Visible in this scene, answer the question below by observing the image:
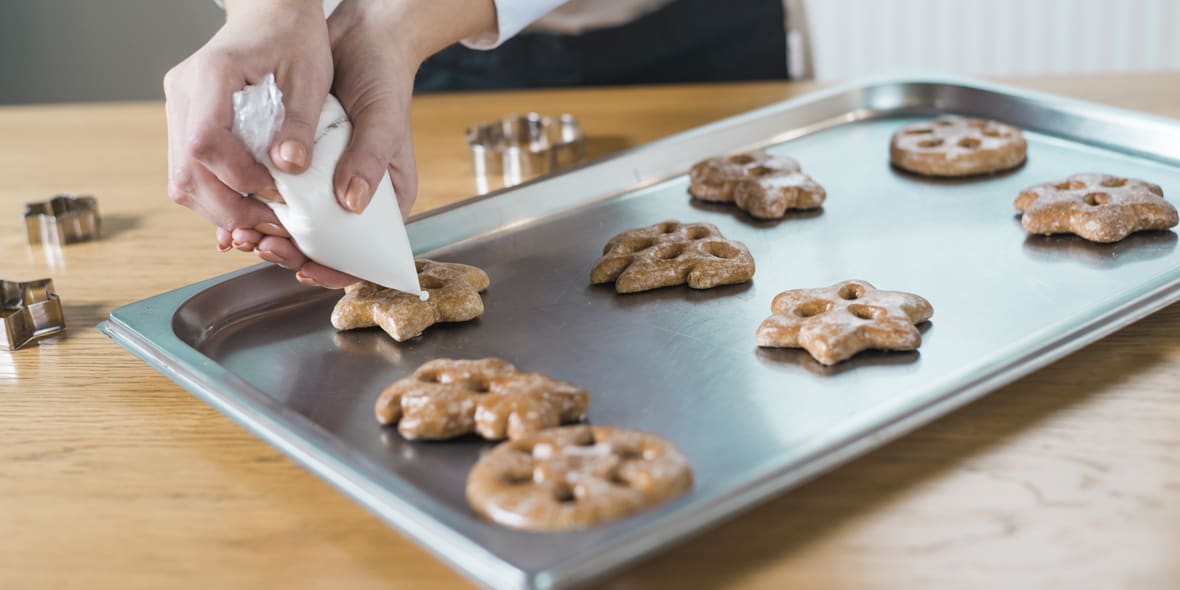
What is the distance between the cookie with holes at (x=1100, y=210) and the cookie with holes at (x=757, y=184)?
0.23 m

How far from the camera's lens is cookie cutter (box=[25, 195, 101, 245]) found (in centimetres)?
140

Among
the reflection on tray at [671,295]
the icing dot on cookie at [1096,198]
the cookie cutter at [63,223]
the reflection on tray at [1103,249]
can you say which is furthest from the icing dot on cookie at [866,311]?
the cookie cutter at [63,223]

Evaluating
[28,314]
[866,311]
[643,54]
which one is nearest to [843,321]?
[866,311]

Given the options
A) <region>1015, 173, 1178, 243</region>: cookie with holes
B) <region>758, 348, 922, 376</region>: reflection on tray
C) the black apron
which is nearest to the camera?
<region>758, 348, 922, 376</region>: reflection on tray

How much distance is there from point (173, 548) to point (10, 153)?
1299 mm

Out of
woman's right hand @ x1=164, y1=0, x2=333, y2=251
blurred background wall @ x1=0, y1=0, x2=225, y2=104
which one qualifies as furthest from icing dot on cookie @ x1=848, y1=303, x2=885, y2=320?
blurred background wall @ x1=0, y1=0, x2=225, y2=104

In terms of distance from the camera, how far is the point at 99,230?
1438mm

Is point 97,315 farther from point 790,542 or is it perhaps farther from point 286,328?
point 790,542

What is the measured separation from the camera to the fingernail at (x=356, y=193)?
0.93 metres

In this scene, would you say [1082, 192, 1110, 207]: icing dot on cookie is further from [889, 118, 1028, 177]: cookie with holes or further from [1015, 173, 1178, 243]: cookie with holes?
[889, 118, 1028, 177]: cookie with holes

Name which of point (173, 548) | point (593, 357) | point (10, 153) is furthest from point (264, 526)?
point (10, 153)

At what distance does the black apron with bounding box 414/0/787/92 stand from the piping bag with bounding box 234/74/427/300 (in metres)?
0.94

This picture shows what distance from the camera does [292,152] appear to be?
34.5 inches

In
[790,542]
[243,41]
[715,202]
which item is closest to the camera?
[790,542]
